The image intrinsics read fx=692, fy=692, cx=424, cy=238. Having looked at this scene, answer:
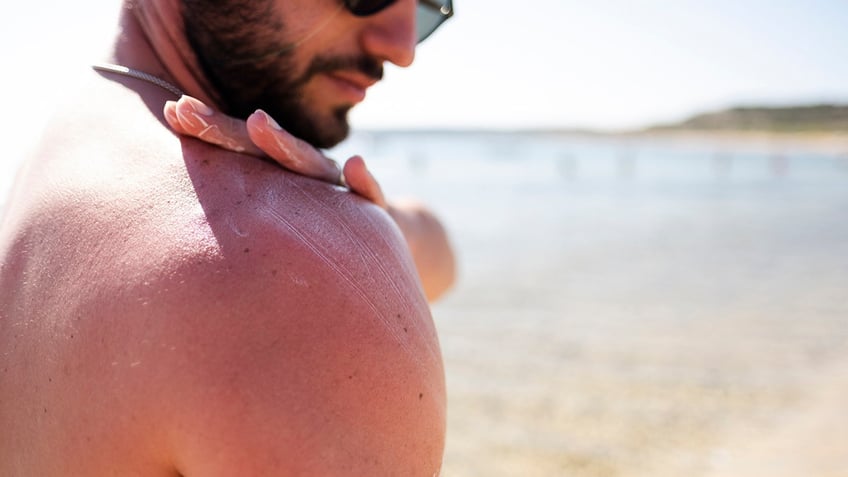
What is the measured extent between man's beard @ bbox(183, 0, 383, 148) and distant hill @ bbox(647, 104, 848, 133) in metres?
68.3

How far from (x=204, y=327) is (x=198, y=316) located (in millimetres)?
16

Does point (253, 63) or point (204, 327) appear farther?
point (253, 63)

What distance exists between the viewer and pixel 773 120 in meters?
70.0

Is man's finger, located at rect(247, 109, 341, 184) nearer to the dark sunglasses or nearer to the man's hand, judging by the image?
the man's hand

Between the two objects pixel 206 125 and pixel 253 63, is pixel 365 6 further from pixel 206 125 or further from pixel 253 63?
pixel 206 125

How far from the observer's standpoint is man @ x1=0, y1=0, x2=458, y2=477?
2.76 feet

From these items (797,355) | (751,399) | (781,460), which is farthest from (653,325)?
(781,460)

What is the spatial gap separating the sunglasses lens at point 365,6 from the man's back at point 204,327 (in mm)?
448

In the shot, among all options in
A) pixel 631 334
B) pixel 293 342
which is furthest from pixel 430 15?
pixel 631 334

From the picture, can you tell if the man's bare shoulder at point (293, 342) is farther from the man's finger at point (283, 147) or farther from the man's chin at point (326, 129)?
the man's chin at point (326, 129)

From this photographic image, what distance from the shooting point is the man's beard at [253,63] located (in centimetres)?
130

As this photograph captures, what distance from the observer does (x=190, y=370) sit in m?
0.84

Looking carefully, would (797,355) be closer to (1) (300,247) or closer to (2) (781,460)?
(2) (781,460)

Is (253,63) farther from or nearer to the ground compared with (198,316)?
farther from the ground
